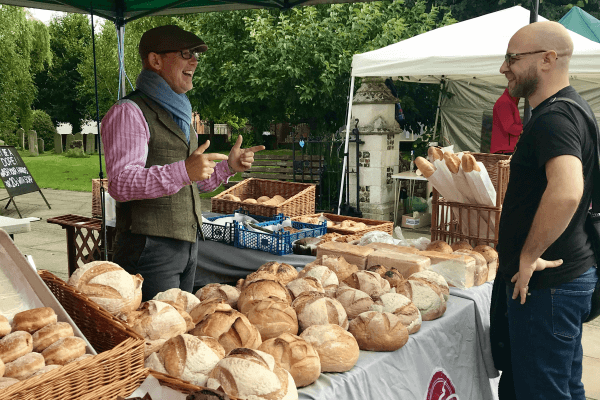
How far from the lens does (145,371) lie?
1311 mm

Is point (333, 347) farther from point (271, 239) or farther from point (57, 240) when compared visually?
point (57, 240)

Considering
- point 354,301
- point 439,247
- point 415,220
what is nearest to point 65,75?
point 415,220

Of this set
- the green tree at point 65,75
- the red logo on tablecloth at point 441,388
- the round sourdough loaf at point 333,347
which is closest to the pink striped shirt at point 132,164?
the round sourdough loaf at point 333,347

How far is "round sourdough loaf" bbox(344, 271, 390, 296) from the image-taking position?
2.05 meters

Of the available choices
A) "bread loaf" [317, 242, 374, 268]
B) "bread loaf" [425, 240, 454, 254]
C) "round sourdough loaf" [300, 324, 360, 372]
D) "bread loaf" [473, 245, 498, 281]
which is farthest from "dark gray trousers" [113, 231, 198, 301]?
"bread loaf" [473, 245, 498, 281]

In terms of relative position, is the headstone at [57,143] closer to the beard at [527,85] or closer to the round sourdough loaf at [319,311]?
the round sourdough loaf at [319,311]

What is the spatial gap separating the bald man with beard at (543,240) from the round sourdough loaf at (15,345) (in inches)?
63.3

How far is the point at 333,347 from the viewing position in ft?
5.18

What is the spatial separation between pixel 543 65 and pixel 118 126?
5.39 ft

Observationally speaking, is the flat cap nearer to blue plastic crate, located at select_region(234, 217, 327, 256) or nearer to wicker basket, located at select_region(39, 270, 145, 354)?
wicker basket, located at select_region(39, 270, 145, 354)

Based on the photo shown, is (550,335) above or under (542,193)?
under

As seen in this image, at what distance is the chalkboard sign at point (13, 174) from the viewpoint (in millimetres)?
8508

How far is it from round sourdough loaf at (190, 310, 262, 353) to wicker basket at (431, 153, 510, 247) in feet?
6.14

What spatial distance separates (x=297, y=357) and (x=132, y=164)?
1.05 meters
